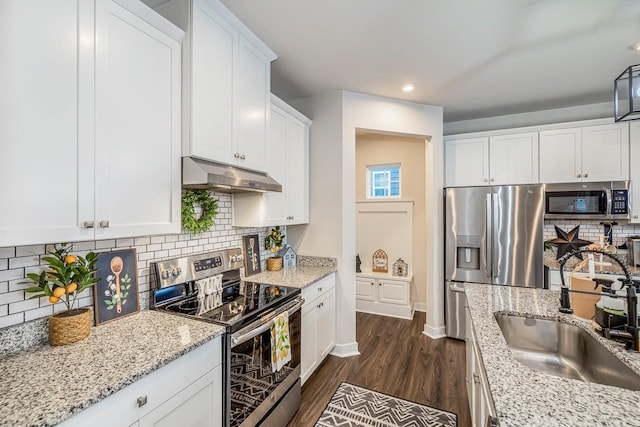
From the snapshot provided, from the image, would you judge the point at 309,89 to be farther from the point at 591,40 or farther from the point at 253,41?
the point at 591,40

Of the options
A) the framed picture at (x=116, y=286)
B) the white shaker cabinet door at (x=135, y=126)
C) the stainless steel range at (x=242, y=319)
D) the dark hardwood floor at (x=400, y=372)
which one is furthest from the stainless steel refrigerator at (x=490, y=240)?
the framed picture at (x=116, y=286)

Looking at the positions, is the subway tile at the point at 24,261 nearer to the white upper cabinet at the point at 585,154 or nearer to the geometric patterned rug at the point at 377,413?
the geometric patterned rug at the point at 377,413

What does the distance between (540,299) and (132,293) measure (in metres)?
2.53

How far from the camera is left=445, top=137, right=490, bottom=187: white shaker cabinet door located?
→ 3600mm

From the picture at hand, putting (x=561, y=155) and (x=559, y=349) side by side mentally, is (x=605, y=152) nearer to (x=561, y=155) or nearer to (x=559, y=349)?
(x=561, y=155)

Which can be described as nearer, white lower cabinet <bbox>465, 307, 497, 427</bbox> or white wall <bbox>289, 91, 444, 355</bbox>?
white lower cabinet <bbox>465, 307, 497, 427</bbox>

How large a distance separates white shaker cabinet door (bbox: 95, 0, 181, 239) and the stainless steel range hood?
0.06m

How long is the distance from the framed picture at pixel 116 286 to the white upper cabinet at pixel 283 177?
3.05 ft

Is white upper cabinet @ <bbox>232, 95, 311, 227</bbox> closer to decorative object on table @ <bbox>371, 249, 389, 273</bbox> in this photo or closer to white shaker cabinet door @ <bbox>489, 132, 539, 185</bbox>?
decorative object on table @ <bbox>371, 249, 389, 273</bbox>

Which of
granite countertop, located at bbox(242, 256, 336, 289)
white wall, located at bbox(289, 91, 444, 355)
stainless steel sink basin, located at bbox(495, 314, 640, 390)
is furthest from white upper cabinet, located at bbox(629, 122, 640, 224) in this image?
granite countertop, located at bbox(242, 256, 336, 289)

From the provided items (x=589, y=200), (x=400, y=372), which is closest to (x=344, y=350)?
(x=400, y=372)

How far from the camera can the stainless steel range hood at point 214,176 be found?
1.62 m

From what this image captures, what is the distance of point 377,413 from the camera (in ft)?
7.07

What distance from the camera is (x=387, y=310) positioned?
4.23 metres
